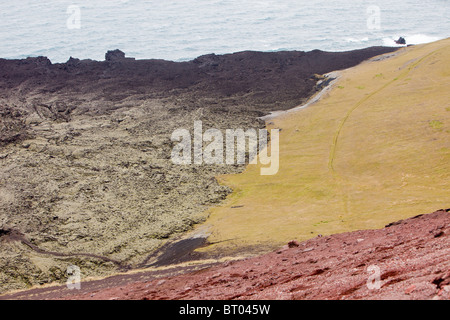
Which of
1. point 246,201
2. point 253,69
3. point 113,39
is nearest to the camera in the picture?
point 246,201

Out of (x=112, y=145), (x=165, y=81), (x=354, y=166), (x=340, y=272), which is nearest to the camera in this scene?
(x=340, y=272)

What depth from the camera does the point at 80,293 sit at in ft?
50.9

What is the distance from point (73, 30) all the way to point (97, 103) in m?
58.6

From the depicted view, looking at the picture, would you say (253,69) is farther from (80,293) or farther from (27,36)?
(27,36)

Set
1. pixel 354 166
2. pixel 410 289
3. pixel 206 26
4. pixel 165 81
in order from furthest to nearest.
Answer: pixel 206 26 → pixel 165 81 → pixel 354 166 → pixel 410 289

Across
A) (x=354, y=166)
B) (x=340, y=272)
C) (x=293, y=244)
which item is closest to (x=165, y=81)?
(x=354, y=166)

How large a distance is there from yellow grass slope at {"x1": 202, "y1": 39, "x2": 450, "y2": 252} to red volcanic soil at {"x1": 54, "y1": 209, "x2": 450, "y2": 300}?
11.5 ft

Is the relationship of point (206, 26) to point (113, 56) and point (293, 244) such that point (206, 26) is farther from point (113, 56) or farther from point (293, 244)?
point (293, 244)

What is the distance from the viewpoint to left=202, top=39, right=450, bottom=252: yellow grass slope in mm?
20125

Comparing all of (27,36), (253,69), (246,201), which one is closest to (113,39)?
(27,36)

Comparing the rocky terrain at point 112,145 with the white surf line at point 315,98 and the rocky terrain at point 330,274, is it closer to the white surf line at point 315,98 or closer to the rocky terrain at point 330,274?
the white surf line at point 315,98

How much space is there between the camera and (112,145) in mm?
30141

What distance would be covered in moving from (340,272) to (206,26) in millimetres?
85193
